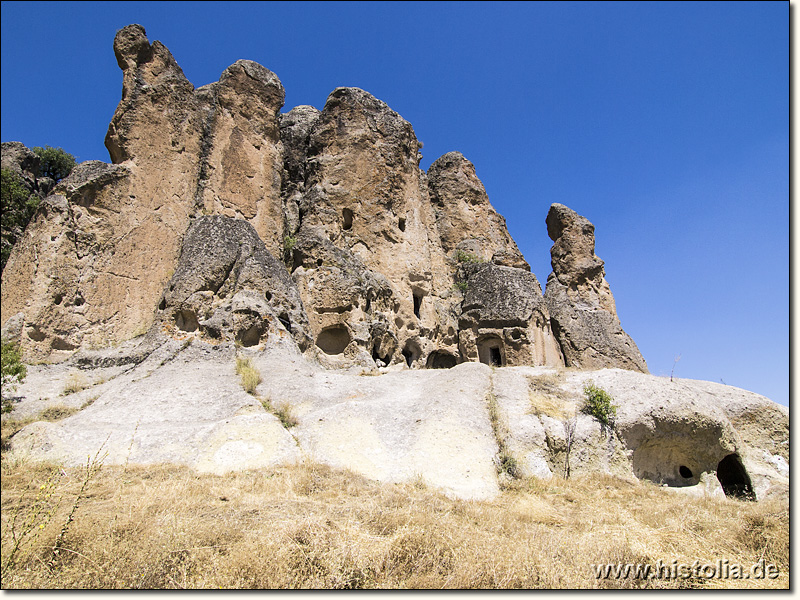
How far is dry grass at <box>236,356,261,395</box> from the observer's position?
938 centimetres

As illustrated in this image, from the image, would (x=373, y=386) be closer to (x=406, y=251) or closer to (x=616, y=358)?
(x=406, y=251)

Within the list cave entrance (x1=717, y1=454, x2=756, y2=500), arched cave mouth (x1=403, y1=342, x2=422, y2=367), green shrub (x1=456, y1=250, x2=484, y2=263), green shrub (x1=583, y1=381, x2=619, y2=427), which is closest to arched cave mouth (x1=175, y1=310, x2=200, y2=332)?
arched cave mouth (x1=403, y1=342, x2=422, y2=367)

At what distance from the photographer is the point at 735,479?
9.30 metres

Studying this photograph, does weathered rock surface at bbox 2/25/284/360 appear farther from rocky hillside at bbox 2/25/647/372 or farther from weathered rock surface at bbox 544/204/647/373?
weathered rock surface at bbox 544/204/647/373

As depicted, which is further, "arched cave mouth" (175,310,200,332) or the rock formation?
the rock formation

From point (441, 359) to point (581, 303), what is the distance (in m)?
6.35

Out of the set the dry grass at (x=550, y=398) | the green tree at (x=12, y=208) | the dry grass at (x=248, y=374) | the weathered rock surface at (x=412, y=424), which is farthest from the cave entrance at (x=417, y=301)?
the green tree at (x=12, y=208)

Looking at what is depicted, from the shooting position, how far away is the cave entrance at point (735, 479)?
8781 millimetres

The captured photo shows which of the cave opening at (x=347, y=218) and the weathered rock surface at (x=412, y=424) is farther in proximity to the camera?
the cave opening at (x=347, y=218)

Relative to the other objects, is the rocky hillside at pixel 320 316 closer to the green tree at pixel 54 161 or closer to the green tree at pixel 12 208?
the green tree at pixel 12 208

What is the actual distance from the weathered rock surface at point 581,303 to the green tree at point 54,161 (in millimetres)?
20457

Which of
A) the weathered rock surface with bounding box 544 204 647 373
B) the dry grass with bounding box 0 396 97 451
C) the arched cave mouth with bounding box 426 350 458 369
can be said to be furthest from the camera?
the weathered rock surface with bounding box 544 204 647 373

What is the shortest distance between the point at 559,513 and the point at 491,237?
15714mm

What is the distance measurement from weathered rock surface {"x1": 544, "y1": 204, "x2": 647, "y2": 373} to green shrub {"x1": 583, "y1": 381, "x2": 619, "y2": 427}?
9.47 m
